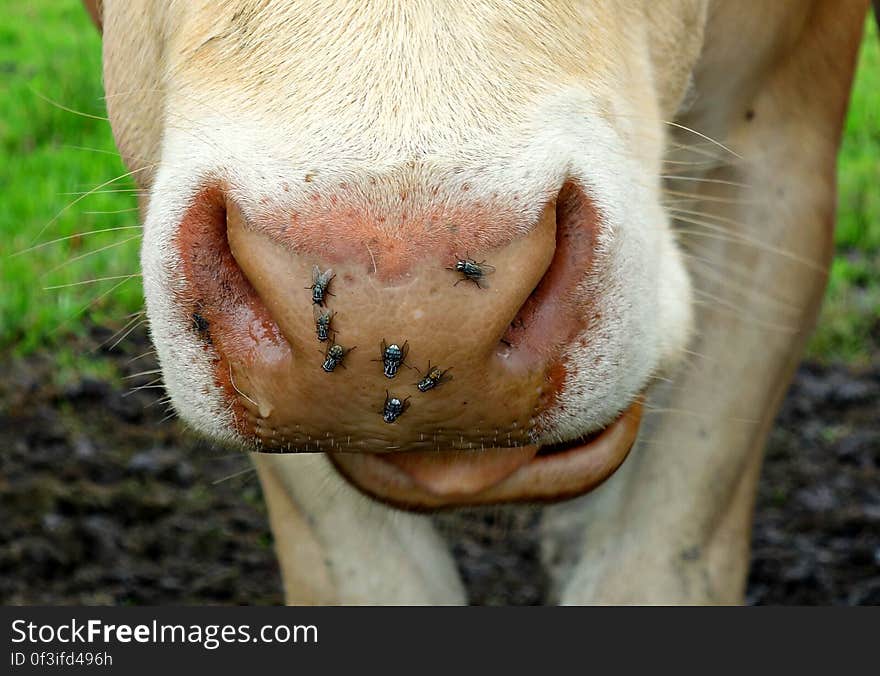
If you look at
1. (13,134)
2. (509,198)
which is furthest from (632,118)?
(13,134)

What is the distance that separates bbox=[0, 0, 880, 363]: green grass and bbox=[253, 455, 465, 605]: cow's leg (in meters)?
1.19

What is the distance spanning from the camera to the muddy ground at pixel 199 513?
3781 millimetres

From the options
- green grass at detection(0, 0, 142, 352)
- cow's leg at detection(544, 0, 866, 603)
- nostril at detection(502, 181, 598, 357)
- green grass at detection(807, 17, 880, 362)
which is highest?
nostril at detection(502, 181, 598, 357)

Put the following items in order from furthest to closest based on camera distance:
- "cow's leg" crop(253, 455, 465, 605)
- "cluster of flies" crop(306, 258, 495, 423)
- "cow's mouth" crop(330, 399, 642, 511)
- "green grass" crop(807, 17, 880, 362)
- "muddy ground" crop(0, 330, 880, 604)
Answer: "green grass" crop(807, 17, 880, 362)
"muddy ground" crop(0, 330, 880, 604)
"cow's leg" crop(253, 455, 465, 605)
"cow's mouth" crop(330, 399, 642, 511)
"cluster of flies" crop(306, 258, 495, 423)

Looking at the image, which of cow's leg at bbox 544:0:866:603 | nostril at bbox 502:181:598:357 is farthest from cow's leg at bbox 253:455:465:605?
nostril at bbox 502:181:598:357

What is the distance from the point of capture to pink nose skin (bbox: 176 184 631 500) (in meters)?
1.68

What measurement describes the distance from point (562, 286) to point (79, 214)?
4146 millimetres

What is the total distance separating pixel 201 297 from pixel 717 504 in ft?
5.13

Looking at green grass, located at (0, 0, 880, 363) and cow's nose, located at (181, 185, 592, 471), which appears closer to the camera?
cow's nose, located at (181, 185, 592, 471)

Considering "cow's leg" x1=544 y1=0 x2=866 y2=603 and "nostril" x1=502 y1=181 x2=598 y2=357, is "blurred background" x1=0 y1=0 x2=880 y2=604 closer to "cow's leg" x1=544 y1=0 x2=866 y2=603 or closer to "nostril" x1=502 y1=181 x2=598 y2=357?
"cow's leg" x1=544 y1=0 x2=866 y2=603

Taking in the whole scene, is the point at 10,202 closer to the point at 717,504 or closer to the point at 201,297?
the point at 717,504

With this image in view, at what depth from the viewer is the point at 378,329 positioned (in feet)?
5.56

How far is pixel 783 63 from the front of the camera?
9.87 feet

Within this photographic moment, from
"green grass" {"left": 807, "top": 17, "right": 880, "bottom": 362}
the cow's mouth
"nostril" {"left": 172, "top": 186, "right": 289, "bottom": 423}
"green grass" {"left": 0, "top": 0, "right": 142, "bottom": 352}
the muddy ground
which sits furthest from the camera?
"green grass" {"left": 0, "top": 0, "right": 142, "bottom": 352}
